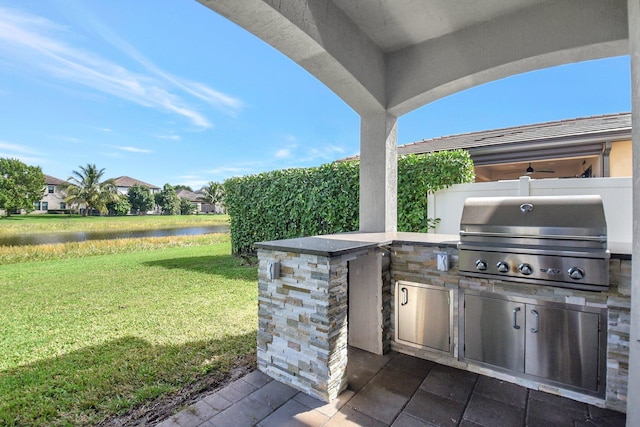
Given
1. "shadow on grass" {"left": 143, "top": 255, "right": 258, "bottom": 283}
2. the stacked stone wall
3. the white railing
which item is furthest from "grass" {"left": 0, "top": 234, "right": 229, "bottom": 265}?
the white railing

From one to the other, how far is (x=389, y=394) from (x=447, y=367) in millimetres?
864

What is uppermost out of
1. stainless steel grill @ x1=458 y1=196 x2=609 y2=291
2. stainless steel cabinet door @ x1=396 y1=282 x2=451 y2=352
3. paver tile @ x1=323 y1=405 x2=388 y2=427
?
stainless steel grill @ x1=458 y1=196 x2=609 y2=291

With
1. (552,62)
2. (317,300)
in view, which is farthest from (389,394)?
(552,62)

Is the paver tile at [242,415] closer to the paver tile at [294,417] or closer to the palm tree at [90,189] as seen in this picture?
the paver tile at [294,417]

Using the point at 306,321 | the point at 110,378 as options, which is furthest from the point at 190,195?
the point at 306,321

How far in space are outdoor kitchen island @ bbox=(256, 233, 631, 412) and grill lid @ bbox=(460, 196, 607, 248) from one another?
0.90 ft

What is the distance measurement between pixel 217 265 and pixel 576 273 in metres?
7.78

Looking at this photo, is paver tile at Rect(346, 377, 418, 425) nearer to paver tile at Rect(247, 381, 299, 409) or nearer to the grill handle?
paver tile at Rect(247, 381, 299, 409)

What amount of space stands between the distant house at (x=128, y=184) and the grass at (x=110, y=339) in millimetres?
48836

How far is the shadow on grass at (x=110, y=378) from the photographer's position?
2242 mm

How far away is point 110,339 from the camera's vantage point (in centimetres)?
355

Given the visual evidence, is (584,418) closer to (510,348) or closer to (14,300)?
(510,348)

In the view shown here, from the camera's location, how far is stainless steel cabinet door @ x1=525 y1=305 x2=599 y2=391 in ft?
7.51

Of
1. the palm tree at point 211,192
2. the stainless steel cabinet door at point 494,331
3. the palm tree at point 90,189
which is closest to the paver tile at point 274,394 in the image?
the stainless steel cabinet door at point 494,331
